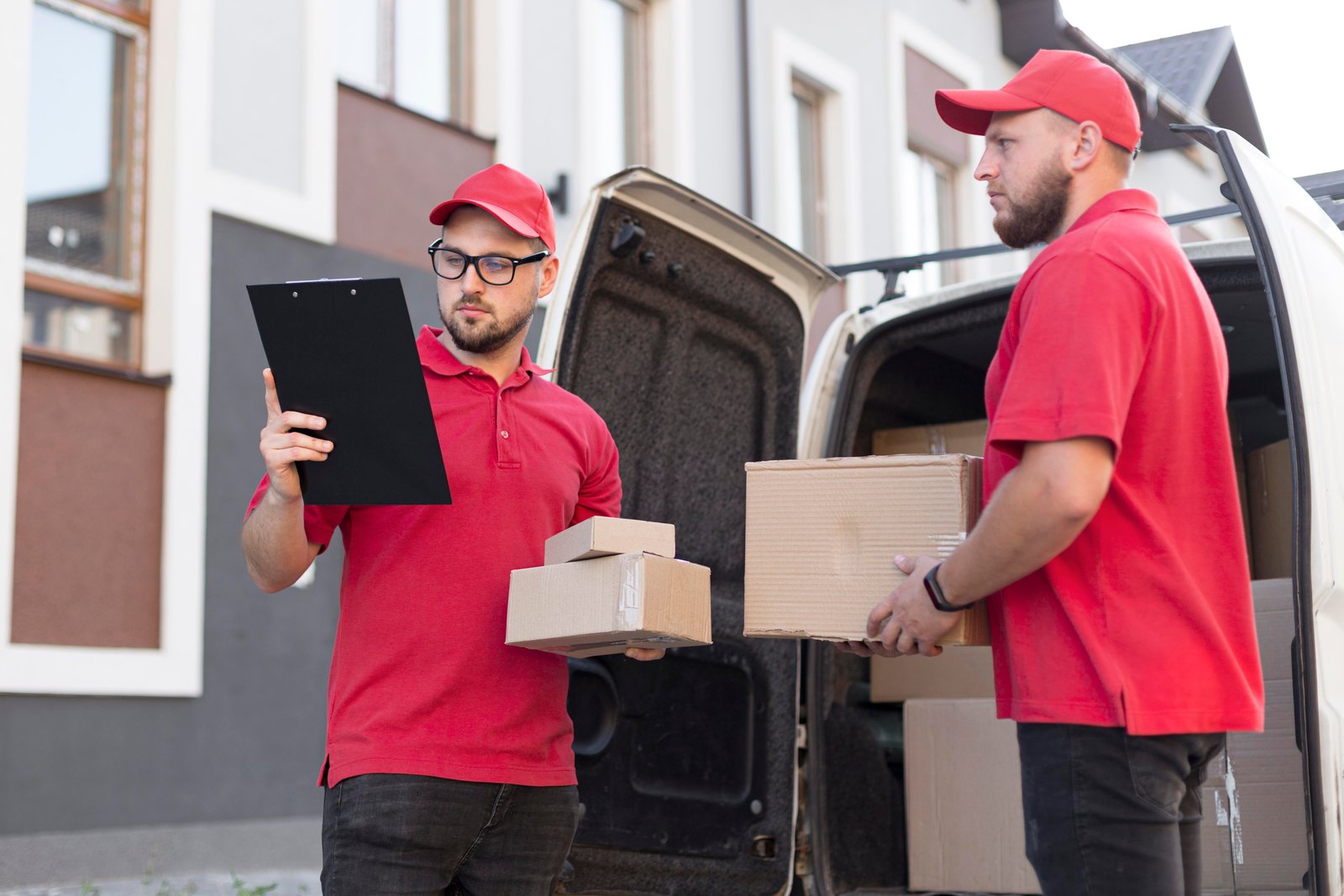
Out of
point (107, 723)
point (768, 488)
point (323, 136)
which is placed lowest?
point (107, 723)

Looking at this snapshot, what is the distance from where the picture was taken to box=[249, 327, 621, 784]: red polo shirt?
2383 millimetres

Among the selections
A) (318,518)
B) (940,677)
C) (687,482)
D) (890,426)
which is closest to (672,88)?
(890,426)

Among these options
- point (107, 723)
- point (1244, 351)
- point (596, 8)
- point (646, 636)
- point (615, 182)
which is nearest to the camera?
point (646, 636)

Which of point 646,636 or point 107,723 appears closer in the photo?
point 646,636

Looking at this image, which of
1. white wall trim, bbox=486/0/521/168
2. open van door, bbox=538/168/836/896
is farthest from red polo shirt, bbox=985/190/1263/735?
white wall trim, bbox=486/0/521/168

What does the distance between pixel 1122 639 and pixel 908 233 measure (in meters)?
12.2

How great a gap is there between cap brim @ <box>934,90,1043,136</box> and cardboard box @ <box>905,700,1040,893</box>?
186 cm

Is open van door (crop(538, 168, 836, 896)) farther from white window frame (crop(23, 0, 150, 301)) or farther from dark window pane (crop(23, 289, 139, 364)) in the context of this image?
white window frame (crop(23, 0, 150, 301))

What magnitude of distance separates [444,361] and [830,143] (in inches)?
420

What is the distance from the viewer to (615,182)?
325cm

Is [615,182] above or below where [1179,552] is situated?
above

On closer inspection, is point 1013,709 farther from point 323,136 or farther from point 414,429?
point 323,136

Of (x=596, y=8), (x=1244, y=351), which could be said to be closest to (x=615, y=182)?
(x=1244, y=351)

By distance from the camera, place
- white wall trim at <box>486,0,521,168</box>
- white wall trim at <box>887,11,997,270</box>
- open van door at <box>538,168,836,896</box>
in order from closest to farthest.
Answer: open van door at <box>538,168,836,896</box> → white wall trim at <box>486,0,521,168</box> → white wall trim at <box>887,11,997,270</box>
